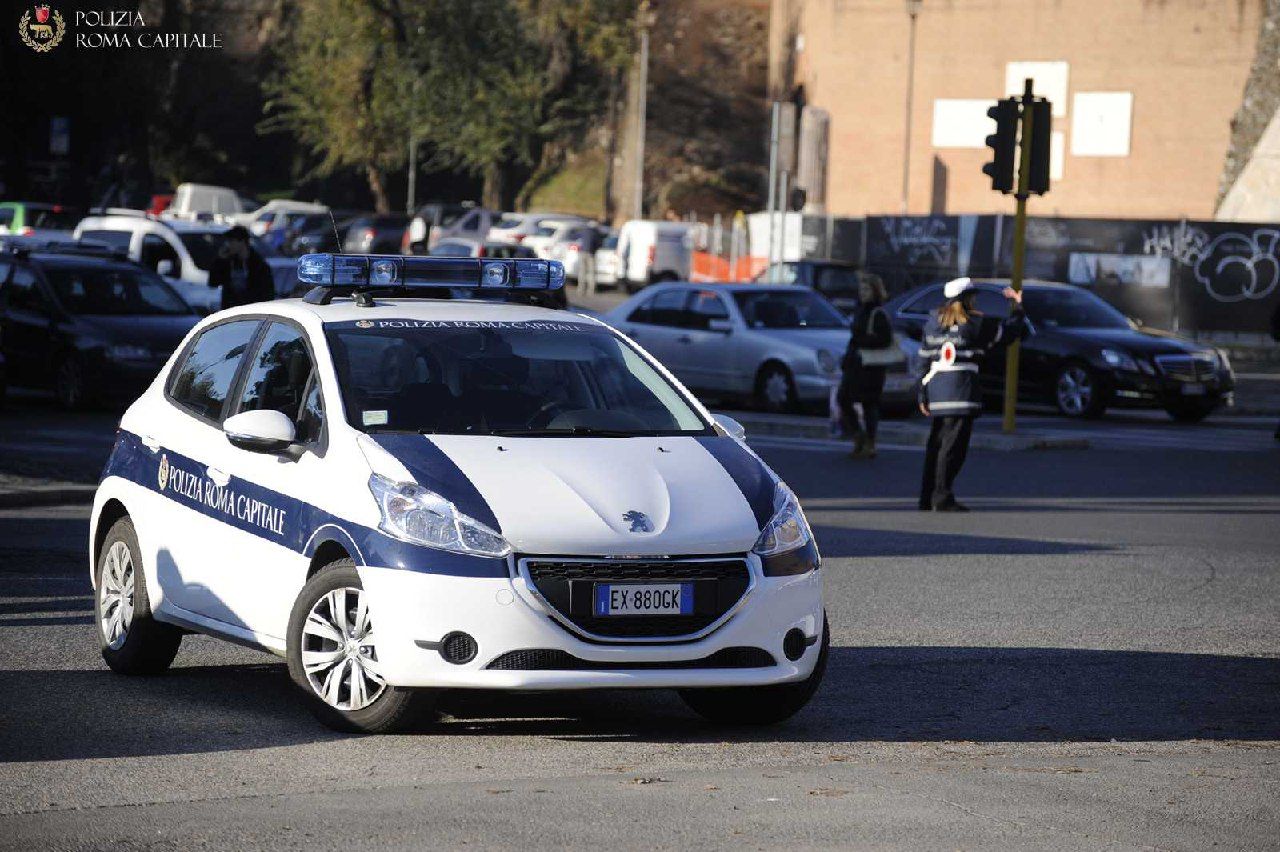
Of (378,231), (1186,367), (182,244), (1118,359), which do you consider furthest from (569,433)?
(378,231)

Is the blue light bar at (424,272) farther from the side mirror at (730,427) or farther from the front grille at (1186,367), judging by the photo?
the front grille at (1186,367)

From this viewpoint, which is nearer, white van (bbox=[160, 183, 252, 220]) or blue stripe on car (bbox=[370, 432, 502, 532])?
blue stripe on car (bbox=[370, 432, 502, 532])

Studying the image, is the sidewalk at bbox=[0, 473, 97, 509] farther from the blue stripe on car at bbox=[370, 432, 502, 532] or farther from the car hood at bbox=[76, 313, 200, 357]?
the blue stripe on car at bbox=[370, 432, 502, 532]

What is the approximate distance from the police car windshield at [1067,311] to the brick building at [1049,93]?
1567 inches

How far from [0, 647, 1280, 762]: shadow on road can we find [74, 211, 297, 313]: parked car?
1954 centimetres

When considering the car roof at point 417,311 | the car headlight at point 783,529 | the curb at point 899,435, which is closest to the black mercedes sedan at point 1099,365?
the curb at point 899,435

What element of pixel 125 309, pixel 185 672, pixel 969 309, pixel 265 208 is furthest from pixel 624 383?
pixel 265 208

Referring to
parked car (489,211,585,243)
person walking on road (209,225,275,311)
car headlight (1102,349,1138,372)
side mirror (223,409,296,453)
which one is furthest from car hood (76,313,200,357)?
parked car (489,211,585,243)

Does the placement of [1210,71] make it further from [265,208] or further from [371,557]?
[371,557]

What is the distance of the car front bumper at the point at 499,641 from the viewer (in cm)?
719

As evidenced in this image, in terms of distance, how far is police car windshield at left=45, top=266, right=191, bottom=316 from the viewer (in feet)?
77.0

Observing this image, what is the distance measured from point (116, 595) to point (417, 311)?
5.48 feet

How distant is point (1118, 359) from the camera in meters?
25.7

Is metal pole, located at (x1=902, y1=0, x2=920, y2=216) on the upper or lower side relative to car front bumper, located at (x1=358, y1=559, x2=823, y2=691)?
upper
